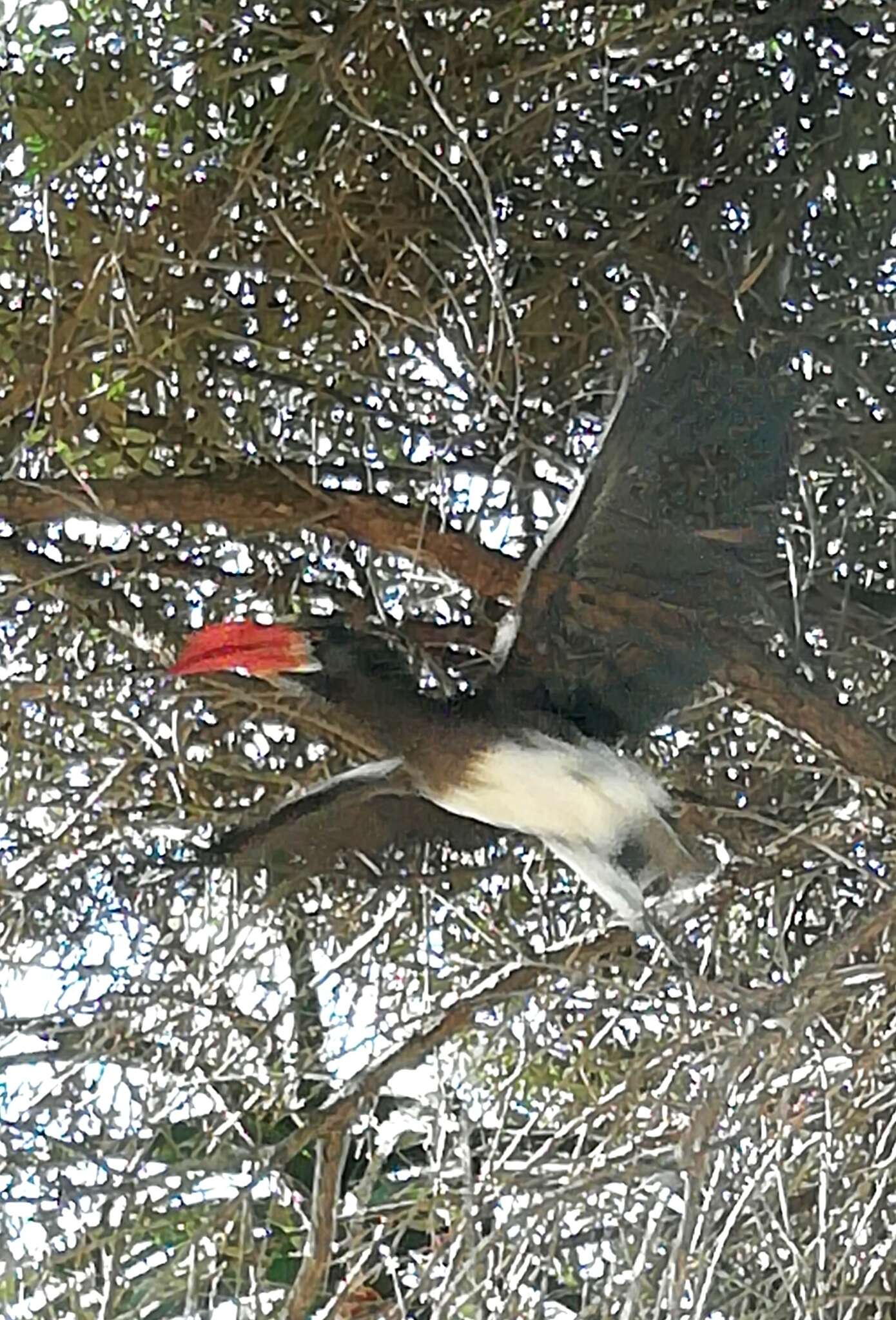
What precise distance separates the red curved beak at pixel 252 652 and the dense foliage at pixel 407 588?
0.04m

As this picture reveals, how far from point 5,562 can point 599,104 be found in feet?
0.88

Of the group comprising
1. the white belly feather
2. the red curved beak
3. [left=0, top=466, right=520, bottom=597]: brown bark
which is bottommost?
the white belly feather

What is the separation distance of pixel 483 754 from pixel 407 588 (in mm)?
112

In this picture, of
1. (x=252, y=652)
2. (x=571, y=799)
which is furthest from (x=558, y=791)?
(x=252, y=652)

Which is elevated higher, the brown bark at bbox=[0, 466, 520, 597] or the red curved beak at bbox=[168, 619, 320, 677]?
the brown bark at bbox=[0, 466, 520, 597]

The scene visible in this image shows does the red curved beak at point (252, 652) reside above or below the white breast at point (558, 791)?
above

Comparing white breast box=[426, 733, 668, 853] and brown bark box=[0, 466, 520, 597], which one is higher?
A: brown bark box=[0, 466, 520, 597]

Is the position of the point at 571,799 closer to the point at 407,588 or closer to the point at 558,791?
the point at 558,791

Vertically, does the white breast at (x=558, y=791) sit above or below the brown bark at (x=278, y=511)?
below

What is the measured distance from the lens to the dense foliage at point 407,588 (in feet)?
1.85

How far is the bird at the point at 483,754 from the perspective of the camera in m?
0.52

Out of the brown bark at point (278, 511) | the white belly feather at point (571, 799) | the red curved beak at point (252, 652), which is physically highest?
the brown bark at point (278, 511)

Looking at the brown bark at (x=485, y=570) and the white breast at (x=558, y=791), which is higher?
the brown bark at (x=485, y=570)

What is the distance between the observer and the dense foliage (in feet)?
1.85
